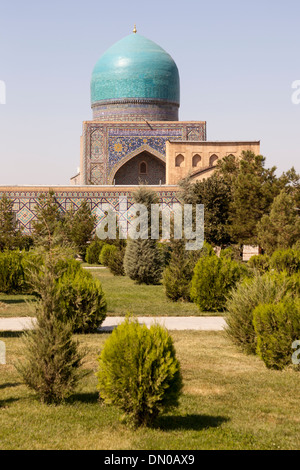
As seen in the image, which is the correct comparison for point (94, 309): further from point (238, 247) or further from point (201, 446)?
point (238, 247)

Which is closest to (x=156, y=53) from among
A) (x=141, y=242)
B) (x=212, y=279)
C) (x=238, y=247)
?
(x=238, y=247)

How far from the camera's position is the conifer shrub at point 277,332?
21.3ft

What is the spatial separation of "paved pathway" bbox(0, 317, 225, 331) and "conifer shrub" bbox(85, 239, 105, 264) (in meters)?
12.2

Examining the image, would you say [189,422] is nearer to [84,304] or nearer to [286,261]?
[84,304]

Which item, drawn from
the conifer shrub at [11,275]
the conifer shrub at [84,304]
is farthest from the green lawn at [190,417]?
the conifer shrub at [11,275]

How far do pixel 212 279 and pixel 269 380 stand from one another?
15.5 ft

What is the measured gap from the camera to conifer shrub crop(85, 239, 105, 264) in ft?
72.6

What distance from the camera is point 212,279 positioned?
1075cm

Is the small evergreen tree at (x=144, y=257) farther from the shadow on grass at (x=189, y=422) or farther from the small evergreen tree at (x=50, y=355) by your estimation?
the shadow on grass at (x=189, y=422)

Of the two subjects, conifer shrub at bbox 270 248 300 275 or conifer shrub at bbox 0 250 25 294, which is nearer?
conifer shrub at bbox 270 248 300 275

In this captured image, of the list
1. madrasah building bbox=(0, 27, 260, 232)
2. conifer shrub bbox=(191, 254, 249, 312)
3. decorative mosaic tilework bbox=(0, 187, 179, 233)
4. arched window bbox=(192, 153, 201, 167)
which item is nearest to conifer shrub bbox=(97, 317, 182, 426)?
conifer shrub bbox=(191, 254, 249, 312)

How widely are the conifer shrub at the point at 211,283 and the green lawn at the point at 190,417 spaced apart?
406 centimetres

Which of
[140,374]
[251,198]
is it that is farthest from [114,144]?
[140,374]

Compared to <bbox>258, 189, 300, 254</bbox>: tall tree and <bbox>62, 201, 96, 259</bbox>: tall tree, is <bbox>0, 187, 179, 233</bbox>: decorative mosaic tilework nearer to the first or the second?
<bbox>62, 201, 96, 259</bbox>: tall tree
